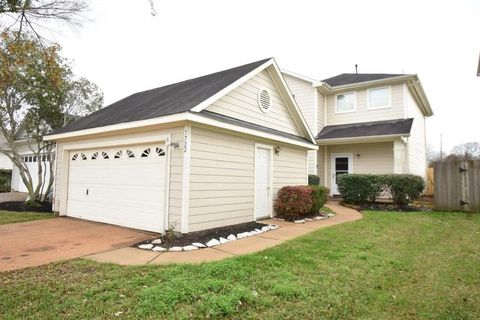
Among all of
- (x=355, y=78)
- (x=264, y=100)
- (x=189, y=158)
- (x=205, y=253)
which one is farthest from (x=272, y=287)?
(x=355, y=78)

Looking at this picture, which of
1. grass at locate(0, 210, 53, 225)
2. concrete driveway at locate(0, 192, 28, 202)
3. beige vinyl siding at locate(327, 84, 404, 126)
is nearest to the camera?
grass at locate(0, 210, 53, 225)

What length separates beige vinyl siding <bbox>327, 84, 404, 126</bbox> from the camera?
15062 mm

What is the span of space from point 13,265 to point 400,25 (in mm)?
14319

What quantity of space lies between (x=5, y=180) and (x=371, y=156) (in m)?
24.4

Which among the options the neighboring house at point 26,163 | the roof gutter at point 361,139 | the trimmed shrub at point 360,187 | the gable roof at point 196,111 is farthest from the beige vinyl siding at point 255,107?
the neighboring house at point 26,163

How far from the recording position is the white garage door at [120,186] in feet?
23.8

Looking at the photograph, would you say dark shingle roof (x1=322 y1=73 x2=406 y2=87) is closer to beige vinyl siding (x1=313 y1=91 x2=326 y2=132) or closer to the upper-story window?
the upper-story window

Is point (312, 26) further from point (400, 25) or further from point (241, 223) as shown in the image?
point (241, 223)

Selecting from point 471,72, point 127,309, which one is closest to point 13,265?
point 127,309

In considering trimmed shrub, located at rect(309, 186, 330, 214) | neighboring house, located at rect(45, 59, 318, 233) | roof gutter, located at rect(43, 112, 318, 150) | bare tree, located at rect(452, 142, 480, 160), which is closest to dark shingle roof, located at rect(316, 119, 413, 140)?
neighboring house, located at rect(45, 59, 318, 233)

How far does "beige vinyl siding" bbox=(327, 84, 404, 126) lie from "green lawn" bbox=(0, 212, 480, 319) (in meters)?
10.8

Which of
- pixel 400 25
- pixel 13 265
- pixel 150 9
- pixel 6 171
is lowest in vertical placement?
pixel 13 265

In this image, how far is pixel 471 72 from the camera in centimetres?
2036

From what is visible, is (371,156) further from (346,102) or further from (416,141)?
(416,141)
